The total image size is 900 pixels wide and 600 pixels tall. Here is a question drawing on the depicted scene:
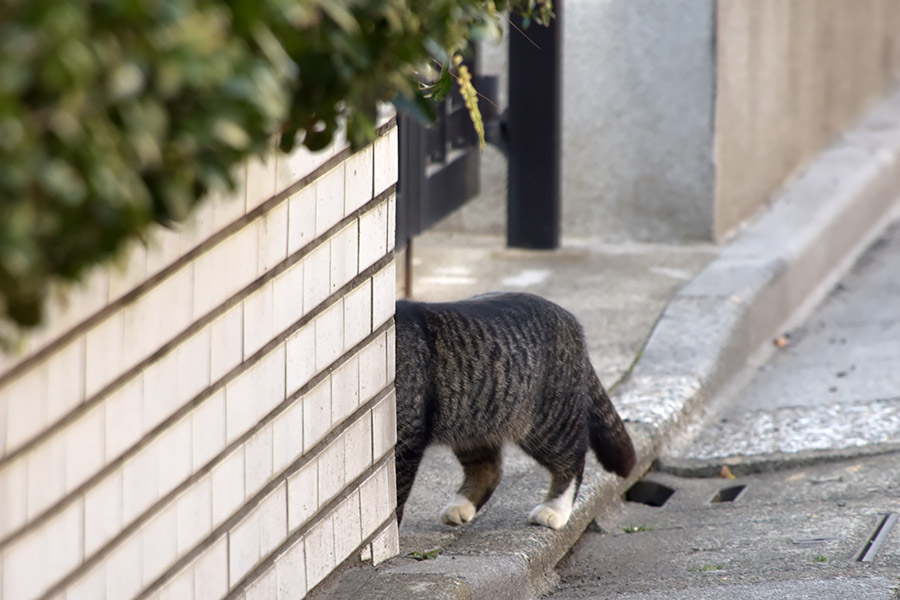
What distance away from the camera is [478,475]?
4.01 metres

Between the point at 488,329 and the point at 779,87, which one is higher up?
the point at 779,87

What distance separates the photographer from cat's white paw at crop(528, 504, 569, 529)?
3.81m

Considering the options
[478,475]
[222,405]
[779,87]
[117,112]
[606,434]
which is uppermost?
[117,112]

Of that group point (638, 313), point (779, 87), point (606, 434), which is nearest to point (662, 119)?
point (779, 87)

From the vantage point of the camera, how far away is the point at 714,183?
7.19 m

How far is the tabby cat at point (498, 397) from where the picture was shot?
3.56m

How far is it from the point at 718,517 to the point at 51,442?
2.93 m

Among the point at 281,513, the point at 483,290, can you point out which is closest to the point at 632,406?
the point at 483,290

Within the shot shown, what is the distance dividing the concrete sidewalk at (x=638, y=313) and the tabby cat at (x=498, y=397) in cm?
17

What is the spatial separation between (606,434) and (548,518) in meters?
0.39

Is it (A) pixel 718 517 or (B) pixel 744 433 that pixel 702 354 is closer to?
(B) pixel 744 433

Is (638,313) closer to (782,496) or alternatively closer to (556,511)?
(782,496)

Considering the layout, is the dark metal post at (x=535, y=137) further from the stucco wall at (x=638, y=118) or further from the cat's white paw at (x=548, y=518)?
the cat's white paw at (x=548, y=518)

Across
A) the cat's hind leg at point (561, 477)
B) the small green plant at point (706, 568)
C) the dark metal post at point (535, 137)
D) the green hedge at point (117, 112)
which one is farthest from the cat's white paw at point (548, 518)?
the dark metal post at point (535, 137)
